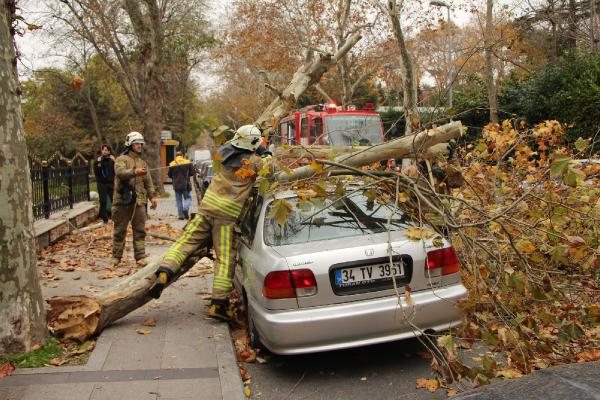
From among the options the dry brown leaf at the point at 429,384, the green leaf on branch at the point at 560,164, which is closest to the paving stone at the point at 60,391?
the dry brown leaf at the point at 429,384

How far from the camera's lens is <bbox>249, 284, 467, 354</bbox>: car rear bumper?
14.7 ft

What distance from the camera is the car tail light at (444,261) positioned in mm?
4789

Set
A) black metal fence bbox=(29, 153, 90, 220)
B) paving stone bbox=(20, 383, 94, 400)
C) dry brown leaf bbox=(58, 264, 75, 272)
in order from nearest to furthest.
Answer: paving stone bbox=(20, 383, 94, 400) → dry brown leaf bbox=(58, 264, 75, 272) → black metal fence bbox=(29, 153, 90, 220)

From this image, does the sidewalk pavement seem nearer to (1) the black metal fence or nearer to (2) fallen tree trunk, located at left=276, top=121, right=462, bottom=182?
(2) fallen tree trunk, located at left=276, top=121, right=462, bottom=182

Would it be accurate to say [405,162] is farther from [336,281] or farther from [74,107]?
[74,107]

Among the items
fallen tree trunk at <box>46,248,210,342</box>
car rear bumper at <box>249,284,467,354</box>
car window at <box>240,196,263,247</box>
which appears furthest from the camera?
car window at <box>240,196,263,247</box>

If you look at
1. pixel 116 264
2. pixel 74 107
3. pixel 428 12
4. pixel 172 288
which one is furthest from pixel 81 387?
pixel 74 107

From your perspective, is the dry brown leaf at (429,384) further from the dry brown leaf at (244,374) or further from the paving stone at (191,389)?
the paving stone at (191,389)

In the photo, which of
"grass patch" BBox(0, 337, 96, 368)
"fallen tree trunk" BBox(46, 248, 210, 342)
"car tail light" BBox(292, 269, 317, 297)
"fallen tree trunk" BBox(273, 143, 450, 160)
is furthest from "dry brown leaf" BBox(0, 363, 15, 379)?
"fallen tree trunk" BBox(273, 143, 450, 160)

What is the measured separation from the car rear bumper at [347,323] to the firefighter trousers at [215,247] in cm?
123

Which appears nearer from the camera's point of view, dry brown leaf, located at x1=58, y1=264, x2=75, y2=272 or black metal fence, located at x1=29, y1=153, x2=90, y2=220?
dry brown leaf, located at x1=58, y1=264, x2=75, y2=272

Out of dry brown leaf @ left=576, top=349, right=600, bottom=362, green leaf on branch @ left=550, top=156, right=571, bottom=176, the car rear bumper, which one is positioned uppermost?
green leaf on branch @ left=550, top=156, right=571, bottom=176

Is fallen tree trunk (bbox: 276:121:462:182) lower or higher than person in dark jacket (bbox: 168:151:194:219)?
higher

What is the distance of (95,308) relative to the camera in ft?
18.1
